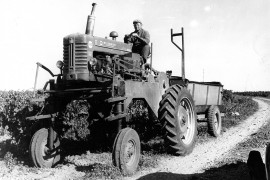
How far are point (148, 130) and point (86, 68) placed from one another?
3836 millimetres

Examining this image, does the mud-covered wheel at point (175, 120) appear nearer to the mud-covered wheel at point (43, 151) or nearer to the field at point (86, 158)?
the field at point (86, 158)

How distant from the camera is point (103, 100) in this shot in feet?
21.9

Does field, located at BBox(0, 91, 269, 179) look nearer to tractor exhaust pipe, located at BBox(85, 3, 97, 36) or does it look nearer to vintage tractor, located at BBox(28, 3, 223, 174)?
vintage tractor, located at BBox(28, 3, 223, 174)

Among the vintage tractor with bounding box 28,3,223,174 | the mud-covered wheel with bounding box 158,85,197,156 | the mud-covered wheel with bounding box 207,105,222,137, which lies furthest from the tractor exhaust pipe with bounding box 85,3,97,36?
the mud-covered wheel with bounding box 207,105,222,137

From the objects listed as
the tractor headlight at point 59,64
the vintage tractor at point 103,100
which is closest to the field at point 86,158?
the vintage tractor at point 103,100

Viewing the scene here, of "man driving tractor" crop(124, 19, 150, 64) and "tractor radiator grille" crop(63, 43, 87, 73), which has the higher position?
"man driving tractor" crop(124, 19, 150, 64)

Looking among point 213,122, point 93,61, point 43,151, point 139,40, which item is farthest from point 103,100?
point 213,122

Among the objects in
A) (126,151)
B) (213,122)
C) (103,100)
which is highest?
(103,100)

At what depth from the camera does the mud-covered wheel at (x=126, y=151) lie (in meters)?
5.44

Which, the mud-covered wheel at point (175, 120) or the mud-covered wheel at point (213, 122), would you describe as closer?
the mud-covered wheel at point (175, 120)

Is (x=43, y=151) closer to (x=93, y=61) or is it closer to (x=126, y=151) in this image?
(x=126, y=151)

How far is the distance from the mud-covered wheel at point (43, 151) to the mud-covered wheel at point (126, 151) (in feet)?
6.35

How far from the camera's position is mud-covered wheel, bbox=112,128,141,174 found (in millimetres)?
5441

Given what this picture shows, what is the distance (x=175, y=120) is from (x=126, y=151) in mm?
1728
